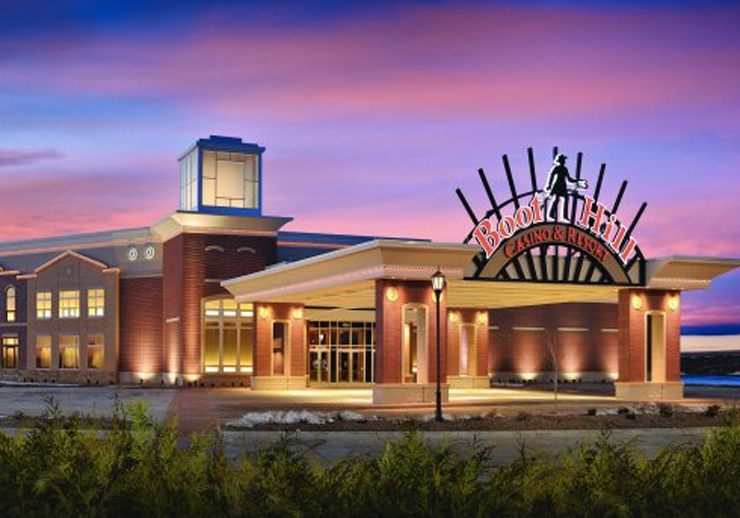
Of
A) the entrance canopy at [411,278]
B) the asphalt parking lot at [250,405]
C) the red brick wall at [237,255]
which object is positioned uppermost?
the red brick wall at [237,255]

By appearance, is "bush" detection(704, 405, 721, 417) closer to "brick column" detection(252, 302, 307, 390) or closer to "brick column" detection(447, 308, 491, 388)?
"brick column" detection(447, 308, 491, 388)

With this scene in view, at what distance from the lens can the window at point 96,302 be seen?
72.0 m

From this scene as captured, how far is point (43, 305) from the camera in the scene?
7656 cm

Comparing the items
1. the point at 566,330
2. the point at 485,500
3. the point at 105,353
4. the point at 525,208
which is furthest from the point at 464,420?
the point at 566,330

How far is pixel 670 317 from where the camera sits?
4828 centimetres

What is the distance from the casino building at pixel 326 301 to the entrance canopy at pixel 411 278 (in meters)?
0.10

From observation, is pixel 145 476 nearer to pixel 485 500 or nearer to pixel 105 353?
pixel 485 500

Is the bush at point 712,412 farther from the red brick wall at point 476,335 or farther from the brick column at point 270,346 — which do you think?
the brick column at point 270,346

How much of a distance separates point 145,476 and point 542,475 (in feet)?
13.0

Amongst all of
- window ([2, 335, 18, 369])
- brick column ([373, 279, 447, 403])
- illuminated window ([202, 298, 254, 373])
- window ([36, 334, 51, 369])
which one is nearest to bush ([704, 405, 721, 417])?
brick column ([373, 279, 447, 403])

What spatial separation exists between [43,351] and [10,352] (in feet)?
15.3

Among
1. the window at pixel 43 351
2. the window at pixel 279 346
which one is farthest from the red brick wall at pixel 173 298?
the window at pixel 43 351

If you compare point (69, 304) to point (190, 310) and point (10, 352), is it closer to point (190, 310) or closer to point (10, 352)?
point (10, 352)

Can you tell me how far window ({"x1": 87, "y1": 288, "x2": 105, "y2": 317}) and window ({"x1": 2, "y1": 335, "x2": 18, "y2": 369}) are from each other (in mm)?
9462
